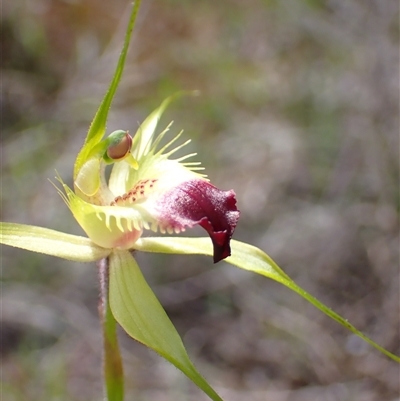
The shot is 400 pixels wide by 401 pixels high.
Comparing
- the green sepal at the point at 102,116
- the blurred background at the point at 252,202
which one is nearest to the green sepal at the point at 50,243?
the green sepal at the point at 102,116

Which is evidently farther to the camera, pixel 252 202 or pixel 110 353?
pixel 252 202

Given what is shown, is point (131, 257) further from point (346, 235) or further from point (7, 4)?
point (7, 4)

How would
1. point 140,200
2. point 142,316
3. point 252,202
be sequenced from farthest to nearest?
point 252,202
point 140,200
point 142,316

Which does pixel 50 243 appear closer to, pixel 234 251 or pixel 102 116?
pixel 102 116

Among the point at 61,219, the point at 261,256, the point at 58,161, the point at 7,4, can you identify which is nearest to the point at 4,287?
the point at 61,219

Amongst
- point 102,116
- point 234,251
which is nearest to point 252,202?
point 234,251

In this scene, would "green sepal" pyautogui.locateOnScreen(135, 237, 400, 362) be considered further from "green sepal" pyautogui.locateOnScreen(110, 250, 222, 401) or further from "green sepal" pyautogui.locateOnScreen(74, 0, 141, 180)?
"green sepal" pyautogui.locateOnScreen(74, 0, 141, 180)

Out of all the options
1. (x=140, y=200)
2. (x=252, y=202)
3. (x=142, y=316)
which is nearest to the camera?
(x=142, y=316)
